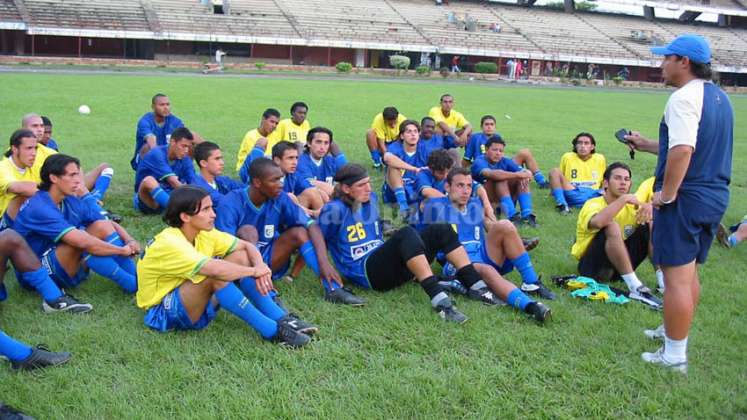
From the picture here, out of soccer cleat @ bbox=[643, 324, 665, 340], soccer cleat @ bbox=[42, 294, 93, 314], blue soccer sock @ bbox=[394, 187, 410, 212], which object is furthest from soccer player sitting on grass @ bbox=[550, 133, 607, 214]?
soccer cleat @ bbox=[42, 294, 93, 314]

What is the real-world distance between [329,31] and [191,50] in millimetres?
11030

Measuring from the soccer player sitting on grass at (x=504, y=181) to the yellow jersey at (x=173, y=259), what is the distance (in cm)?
480

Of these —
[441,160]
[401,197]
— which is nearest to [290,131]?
[401,197]

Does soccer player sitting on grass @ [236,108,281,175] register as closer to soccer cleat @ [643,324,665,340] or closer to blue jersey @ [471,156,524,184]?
blue jersey @ [471,156,524,184]

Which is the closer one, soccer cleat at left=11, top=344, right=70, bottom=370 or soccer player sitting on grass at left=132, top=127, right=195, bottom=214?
soccer cleat at left=11, top=344, right=70, bottom=370

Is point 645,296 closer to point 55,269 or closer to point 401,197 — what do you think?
point 401,197

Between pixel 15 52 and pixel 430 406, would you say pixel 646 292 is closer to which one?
pixel 430 406

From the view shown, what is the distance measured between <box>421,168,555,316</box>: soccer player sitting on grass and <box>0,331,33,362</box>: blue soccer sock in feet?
11.2

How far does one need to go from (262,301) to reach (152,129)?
5.99 m

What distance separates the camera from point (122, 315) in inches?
194

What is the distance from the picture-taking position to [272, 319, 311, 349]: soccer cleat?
14.5ft

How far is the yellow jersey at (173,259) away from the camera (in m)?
4.21

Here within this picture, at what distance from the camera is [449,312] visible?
4.96 m

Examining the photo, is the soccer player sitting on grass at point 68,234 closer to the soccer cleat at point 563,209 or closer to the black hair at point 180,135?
the black hair at point 180,135
